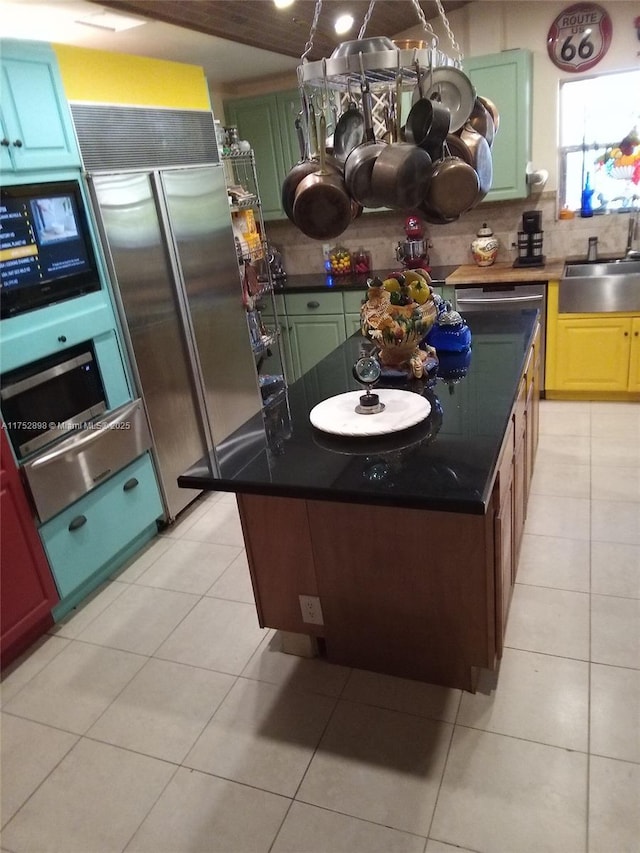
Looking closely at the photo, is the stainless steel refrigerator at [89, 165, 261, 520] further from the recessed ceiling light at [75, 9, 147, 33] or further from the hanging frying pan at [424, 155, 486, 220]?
the hanging frying pan at [424, 155, 486, 220]

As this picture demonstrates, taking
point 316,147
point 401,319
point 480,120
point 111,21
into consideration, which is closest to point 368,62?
point 316,147

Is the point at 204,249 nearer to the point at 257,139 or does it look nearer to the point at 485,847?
the point at 257,139

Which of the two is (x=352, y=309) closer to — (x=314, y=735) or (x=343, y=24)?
(x=343, y=24)

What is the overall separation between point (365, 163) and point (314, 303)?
8.91ft

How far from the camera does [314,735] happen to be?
6.35ft

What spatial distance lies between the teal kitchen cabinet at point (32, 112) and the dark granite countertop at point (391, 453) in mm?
1376

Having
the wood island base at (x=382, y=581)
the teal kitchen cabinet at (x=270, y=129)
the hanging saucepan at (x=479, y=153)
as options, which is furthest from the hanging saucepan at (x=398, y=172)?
the teal kitchen cabinet at (x=270, y=129)

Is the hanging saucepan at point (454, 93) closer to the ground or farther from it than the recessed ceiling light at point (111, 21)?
closer to the ground

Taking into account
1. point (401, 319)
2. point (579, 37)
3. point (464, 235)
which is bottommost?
point (401, 319)

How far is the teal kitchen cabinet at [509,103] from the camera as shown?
3838 mm

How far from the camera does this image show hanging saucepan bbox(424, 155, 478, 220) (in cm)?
195

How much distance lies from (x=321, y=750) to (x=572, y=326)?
10.4 ft

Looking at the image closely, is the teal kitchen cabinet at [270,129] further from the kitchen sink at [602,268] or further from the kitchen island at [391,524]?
the kitchen island at [391,524]

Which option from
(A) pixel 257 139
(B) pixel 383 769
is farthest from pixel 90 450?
(A) pixel 257 139
